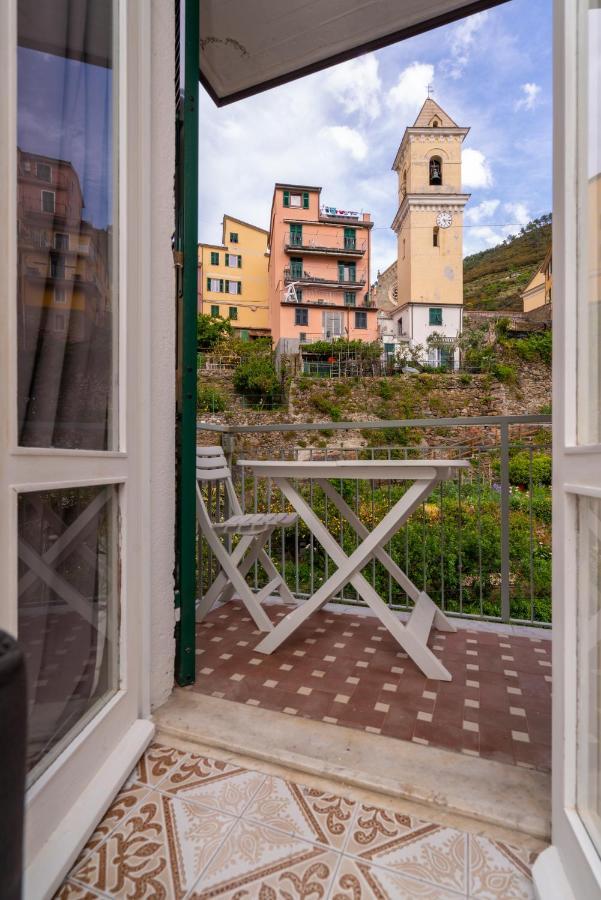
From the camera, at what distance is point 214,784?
1.30 m

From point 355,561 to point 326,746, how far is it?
0.73 meters

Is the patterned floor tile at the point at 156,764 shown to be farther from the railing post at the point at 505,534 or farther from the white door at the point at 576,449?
the railing post at the point at 505,534

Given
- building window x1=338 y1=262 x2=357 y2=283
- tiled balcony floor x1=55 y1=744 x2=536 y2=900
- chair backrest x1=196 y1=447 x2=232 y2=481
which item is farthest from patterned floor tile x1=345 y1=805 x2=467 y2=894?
building window x1=338 y1=262 x2=357 y2=283

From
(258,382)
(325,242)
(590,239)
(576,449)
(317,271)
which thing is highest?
(325,242)

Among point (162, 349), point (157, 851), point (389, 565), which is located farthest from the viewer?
point (389, 565)

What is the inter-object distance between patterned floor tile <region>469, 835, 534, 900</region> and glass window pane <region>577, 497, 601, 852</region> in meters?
0.20

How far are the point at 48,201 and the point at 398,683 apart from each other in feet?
6.42

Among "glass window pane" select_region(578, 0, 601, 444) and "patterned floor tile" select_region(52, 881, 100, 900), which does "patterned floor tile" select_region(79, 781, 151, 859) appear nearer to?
"patterned floor tile" select_region(52, 881, 100, 900)

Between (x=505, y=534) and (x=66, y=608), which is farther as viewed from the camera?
(x=505, y=534)

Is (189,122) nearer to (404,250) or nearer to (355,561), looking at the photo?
(355,561)

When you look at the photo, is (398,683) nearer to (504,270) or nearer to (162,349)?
(162,349)

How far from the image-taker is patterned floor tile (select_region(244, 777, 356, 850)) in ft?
3.75

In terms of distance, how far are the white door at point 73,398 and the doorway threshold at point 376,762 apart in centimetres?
21

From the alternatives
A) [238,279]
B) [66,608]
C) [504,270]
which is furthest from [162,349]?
[504,270]
